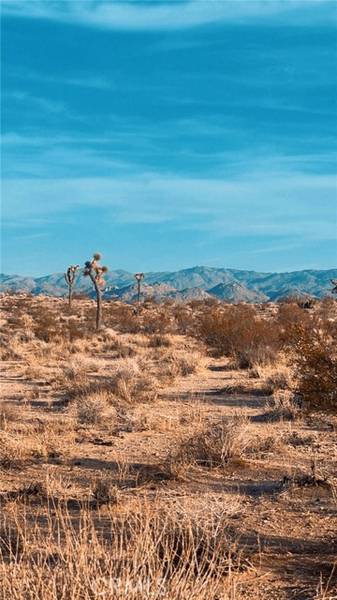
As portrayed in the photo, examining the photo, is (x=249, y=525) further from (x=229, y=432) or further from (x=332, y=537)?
(x=229, y=432)

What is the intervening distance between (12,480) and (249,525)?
122 inches

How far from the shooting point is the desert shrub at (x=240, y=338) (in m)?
19.3

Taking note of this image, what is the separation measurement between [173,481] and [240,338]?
525 inches

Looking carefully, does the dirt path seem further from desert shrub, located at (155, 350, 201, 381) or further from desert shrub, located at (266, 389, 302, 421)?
desert shrub, located at (155, 350, 201, 381)

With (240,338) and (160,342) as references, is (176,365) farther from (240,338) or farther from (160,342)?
(160,342)

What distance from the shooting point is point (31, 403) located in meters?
13.9

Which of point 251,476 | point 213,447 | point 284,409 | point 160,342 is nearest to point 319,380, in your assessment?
point 251,476

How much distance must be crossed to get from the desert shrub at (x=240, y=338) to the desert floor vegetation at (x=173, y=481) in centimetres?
53

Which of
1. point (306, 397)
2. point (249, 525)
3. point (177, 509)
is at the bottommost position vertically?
point (249, 525)

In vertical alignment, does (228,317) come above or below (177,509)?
above

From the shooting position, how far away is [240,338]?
21.0 meters

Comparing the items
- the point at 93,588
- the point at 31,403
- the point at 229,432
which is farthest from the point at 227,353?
the point at 93,588


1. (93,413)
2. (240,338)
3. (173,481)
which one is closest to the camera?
(173,481)

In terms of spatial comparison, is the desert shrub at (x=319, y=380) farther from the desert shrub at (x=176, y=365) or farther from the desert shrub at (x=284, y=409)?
the desert shrub at (x=176, y=365)
